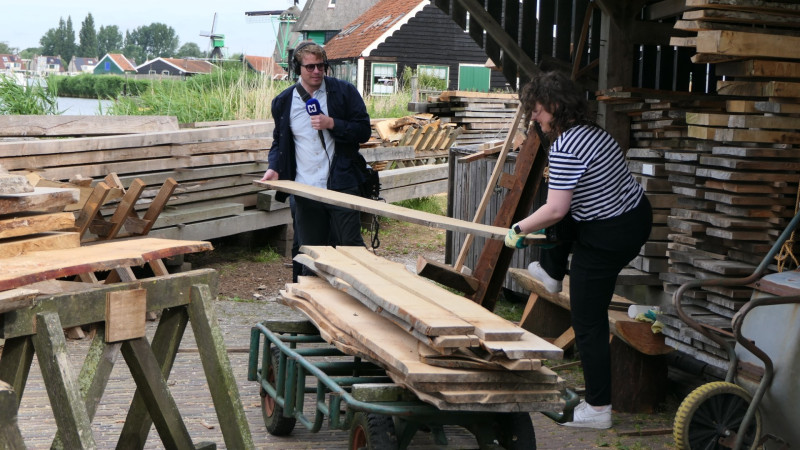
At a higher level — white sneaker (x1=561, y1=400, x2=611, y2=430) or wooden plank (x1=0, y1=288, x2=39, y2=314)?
wooden plank (x1=0, y1=288, x2=39, y2=314)

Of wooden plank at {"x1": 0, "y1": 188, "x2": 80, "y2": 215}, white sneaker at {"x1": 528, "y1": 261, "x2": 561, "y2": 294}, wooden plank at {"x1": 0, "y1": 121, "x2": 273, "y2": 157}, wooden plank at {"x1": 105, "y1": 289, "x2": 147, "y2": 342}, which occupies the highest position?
wooden plank at {"x1": 0, "y1": 188, "x2": 80, "y2": 215}

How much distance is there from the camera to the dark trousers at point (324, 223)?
7.01 meters

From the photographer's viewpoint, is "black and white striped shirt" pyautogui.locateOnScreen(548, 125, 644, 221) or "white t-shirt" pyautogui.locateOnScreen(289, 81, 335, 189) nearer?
"black and white striped shirt" pyautogui.locateOnScreen(548, 125, 644, 221)

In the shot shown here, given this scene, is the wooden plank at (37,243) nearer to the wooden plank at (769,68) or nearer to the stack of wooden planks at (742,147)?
the stack of wooden planks at (742,147)

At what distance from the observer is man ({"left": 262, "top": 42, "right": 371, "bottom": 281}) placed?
704 centimetres

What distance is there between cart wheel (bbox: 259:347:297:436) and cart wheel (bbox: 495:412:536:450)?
1.43 metres

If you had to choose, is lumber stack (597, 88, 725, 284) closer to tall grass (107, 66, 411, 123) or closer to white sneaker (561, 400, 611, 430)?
white sneaker (561, 400, 611, 430)

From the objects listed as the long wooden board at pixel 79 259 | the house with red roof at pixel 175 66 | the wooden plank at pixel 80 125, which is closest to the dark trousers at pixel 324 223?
the long wooden board at pixel 79 259

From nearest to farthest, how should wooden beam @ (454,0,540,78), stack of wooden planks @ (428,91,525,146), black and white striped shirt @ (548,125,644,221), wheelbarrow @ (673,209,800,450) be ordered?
wheelbarrow @ (673,209,800,450)
black and white striped shirt @ (548,125,644,221)
wooden beam @ (454,0,540,78)
stack of wooden planks @ (428,91,525,146)

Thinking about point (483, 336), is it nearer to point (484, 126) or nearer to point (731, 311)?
point (731, 311)

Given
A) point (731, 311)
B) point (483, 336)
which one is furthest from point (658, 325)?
point (483, 336)

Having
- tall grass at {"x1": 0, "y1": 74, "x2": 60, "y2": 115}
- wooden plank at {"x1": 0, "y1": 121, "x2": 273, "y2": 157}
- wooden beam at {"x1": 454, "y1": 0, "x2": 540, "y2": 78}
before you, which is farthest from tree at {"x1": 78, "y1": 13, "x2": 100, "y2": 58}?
wooden beam at {"x1": 454, "y1": 0, "x2": 540, "y2": 78}

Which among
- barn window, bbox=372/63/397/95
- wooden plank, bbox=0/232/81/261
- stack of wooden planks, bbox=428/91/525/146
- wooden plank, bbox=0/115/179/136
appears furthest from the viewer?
barn window, bbox=372/63/397/95

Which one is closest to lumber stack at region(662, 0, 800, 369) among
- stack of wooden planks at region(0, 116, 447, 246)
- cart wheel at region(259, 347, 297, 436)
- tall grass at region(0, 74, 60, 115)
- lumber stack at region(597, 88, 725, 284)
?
lumber stack at region(597, 88, 725, 284)
